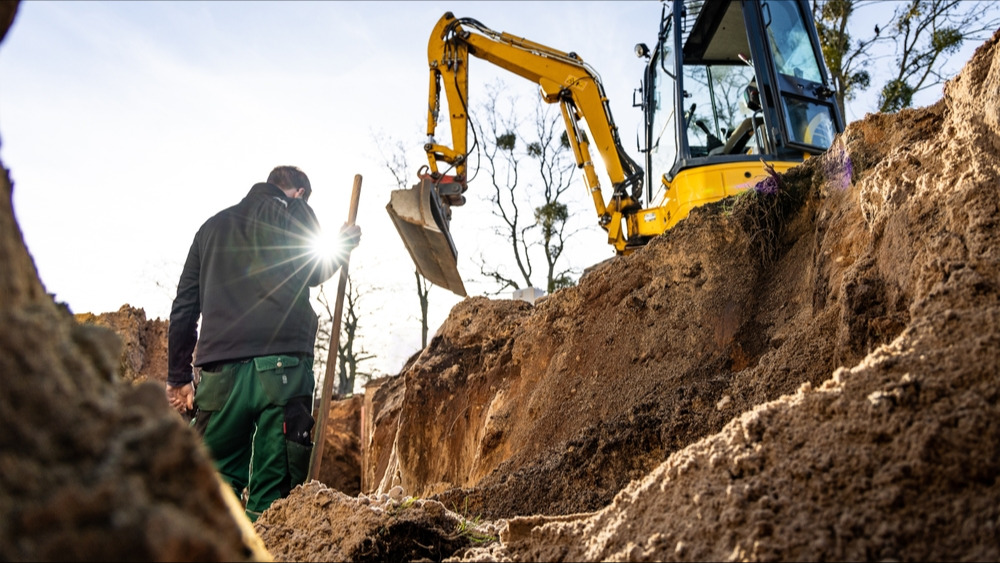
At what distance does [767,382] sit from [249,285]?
2986 millimetres

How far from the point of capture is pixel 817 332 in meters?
Answer: 3.49

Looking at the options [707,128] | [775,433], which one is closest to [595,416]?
[775,433]

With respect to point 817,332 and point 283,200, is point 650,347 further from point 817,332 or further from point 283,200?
point 283,200

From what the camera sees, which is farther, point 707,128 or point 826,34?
point 826,34

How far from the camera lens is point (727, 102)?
27.5 ft

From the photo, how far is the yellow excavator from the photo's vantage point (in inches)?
290

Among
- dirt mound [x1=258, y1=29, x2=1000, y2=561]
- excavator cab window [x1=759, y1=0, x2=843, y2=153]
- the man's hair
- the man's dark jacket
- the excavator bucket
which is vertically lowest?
dirt mound [x1=258, y1=29, x2=1000, y2=561]

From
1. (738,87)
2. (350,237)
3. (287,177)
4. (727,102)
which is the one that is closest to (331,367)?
(350,237)

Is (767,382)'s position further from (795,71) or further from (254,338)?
(795,71)

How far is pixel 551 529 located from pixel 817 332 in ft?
6.62

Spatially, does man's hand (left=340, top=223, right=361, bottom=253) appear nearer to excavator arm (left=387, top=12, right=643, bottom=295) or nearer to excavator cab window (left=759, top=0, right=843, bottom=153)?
excavator arm (left=387, top=12, right=643, bottom=295)

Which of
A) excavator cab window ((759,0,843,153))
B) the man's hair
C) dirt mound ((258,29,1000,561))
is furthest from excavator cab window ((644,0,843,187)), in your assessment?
the man's hair

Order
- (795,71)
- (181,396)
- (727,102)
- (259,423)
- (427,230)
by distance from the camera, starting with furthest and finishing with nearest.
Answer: (427,230) → (727,102) → (795,71) → (181,396) → (259,423)

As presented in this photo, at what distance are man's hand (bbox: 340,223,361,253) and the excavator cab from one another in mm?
3590
